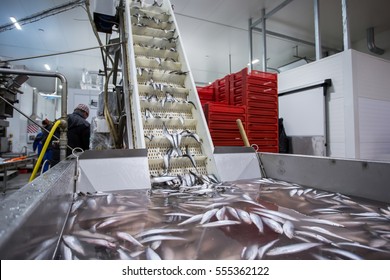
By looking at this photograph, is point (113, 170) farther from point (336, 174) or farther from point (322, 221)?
point (336, 174)

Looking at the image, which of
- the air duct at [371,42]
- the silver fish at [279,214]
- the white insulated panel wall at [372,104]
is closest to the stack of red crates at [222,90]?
the white insulated panel wall at [372,104]

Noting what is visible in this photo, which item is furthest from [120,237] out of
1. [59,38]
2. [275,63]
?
[275,63]

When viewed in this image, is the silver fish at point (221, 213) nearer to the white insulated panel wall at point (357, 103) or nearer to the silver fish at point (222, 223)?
the silver fish at point (222, 223)

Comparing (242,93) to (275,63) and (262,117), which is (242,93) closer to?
(262,117)

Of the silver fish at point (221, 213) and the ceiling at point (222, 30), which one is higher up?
the ceiling at point (222, 30)

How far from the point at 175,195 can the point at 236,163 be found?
74 cm

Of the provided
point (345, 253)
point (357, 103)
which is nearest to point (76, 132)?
point (345, 253)

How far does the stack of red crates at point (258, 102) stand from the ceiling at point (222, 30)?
253 centimetres

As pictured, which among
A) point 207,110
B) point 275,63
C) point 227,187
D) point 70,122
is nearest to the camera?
point 227,187

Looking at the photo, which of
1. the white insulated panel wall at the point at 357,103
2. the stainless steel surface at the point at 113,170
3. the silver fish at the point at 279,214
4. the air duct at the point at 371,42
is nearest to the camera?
the silver fish at the point at 279,214

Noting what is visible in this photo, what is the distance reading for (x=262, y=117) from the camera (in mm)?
3334

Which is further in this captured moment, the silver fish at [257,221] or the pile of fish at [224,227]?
the silver fish at [257,221]

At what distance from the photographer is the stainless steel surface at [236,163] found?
1899 millimetres
